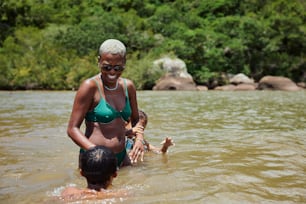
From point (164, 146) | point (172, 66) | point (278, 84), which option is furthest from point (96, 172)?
point (172, 66)

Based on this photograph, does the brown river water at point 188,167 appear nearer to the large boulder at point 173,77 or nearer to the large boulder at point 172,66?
the large boulder at point 173,77

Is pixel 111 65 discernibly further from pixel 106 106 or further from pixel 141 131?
pixel 141 131

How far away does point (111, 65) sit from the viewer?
11.4 ft

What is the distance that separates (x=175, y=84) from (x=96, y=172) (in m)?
26.3

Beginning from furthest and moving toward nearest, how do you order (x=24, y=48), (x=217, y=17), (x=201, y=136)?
(x=217, y=17) < (x=24, y=48) < (x=201, y=136)

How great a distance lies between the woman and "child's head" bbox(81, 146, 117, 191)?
0.44m

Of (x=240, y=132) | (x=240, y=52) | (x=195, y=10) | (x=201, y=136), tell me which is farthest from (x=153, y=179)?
(x=195, y=10)

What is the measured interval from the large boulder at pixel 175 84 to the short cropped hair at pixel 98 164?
26.0 m

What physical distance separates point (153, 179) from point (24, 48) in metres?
34.9

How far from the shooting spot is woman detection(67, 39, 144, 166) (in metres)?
3.45

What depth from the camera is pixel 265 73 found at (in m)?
42.2

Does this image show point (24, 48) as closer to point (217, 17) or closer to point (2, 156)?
point (217, 17)

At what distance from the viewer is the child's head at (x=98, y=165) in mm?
2850

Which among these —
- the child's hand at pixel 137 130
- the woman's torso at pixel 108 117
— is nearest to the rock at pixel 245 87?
the child's hand at pixel 137 130
